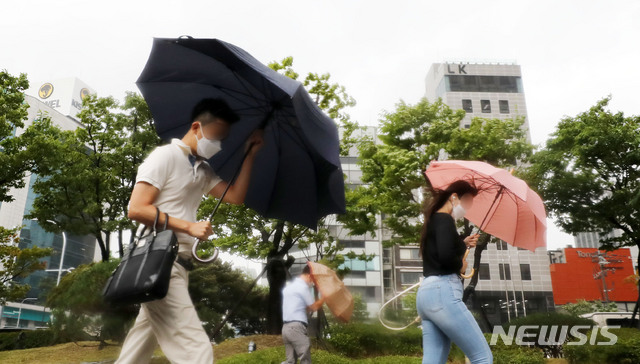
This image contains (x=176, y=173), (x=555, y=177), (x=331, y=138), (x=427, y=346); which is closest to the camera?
(x=176, y=173)

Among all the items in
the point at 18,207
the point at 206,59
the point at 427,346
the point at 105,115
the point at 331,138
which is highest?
the point at 18,207

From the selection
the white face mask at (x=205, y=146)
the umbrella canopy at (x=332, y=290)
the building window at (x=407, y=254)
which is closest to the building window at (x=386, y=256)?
the building window at (x=407, y=254)

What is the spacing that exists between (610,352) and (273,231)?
1038 centimetres

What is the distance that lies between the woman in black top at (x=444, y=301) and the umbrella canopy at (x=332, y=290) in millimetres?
6624

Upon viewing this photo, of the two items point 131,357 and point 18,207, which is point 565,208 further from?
point 18,207

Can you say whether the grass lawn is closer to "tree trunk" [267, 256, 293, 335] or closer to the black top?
"tree trunk" [267, 256, 293, 335]

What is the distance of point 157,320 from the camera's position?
2141 mm

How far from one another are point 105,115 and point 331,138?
54.6 feet

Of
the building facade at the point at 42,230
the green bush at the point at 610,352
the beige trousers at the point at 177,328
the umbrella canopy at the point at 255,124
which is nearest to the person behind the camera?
the beige trousers at the point at 177,328

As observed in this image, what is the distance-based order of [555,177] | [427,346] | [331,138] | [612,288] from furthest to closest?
[612,288], [555,177], [427,346], [331,138]

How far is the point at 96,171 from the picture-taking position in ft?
52.3

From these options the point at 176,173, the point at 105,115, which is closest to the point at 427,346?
the point at 176,173

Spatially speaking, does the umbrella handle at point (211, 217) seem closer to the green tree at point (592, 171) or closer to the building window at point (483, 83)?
the green tree at point (592, 171)

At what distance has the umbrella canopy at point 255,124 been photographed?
9.29ft
